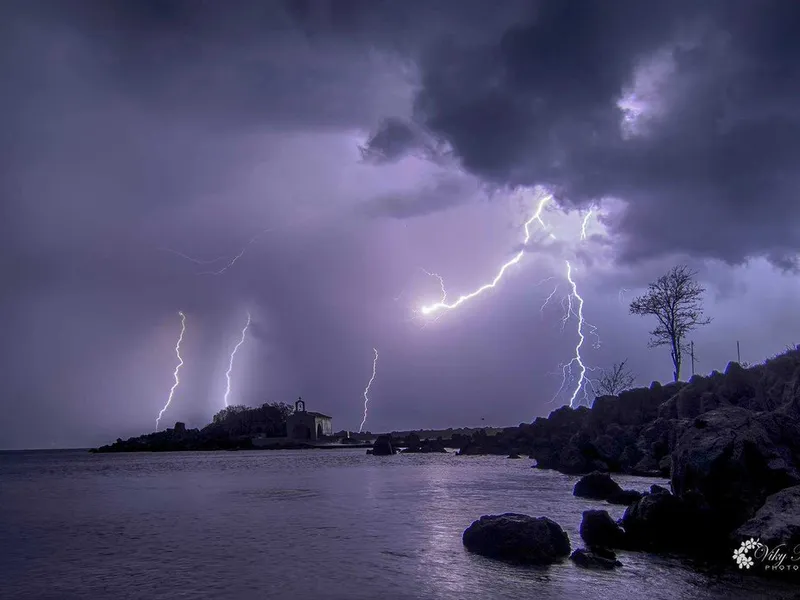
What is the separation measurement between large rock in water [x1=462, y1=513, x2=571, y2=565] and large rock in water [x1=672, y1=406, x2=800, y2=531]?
466cm

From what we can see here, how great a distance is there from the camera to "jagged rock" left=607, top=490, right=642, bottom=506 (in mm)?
25331

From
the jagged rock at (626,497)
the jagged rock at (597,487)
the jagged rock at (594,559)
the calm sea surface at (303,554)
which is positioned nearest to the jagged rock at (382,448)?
the calm sea surface at (303,554)

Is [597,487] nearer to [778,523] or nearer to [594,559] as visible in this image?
[594,559]

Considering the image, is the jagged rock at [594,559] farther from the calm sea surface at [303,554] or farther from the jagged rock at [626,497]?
the jagged rock at [626,497]

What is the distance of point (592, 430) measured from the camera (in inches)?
2421

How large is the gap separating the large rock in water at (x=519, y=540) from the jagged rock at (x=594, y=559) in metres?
0.65

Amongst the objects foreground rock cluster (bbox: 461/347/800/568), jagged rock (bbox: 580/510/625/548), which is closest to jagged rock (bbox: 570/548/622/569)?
foreground rock cluster (bbox: 461/347/800/568)

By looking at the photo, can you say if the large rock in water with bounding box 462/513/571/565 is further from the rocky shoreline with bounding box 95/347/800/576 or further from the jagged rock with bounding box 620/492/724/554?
the jagged rock with bounding box 620/492/724/554

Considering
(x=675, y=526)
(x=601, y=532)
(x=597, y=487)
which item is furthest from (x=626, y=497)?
(x=601, y=532)

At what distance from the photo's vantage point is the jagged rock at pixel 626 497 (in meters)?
25.3

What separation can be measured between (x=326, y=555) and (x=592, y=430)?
5023cm

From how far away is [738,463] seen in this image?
16641 mm

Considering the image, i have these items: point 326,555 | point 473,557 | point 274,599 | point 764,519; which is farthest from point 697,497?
point 274,599

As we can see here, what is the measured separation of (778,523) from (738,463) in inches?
130
